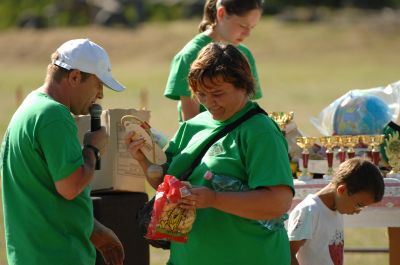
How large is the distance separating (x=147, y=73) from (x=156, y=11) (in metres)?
18.8

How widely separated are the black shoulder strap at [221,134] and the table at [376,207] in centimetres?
220

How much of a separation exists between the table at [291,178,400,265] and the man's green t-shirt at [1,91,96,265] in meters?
2.34

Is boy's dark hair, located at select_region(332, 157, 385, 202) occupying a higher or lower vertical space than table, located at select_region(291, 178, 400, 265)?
higher

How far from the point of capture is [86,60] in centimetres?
525

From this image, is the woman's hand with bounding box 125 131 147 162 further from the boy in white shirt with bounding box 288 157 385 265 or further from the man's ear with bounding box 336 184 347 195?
the man's ear with bounding box 336 184 347 195

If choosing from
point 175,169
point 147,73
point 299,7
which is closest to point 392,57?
point 147,73

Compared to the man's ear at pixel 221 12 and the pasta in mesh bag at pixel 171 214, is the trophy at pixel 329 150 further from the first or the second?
the pasta in mesh bag at pixel 171 214

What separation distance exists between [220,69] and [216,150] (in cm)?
39

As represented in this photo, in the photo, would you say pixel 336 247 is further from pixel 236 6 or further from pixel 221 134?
pixel 236 6

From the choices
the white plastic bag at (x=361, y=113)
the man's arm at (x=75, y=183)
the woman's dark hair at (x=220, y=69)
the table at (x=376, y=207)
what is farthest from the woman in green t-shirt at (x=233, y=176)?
the white plastic bag at (x=361, y=113)

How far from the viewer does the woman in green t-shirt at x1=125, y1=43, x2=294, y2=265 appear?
4.88m

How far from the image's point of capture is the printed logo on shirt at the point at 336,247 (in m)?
6.61

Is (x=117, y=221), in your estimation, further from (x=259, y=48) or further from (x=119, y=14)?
(x=119, y=14)

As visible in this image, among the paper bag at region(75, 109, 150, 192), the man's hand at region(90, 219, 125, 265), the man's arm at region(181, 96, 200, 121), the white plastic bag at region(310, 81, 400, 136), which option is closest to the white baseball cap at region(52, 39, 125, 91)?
the man's hand at region(90, 219, 125, 265)
